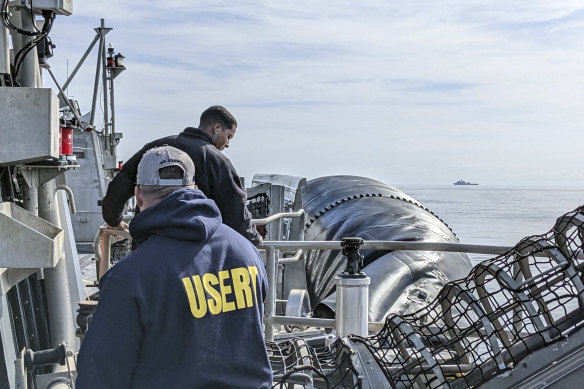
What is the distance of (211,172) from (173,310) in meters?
2.44

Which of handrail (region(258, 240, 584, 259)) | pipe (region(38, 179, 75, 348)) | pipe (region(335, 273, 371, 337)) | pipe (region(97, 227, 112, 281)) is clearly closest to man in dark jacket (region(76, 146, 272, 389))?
pipe (region(335, 273, 371, 337))

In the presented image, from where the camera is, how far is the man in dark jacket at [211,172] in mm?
4719

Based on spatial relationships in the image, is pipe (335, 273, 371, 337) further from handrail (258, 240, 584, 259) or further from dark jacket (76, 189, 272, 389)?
dark jacket (76, 189, 272, 389)

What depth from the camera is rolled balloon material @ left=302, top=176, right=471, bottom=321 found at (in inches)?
277

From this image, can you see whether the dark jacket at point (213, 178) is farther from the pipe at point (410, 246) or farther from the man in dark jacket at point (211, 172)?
the pipe at point (410, 246)

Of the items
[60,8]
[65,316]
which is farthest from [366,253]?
[60,8]

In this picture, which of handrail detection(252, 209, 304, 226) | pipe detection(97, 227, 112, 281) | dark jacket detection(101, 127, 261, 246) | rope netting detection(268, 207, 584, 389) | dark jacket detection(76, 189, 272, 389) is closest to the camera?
dark jacket detection(76, 189, 272, 389)

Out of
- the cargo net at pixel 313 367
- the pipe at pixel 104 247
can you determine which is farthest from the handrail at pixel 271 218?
the cargo net at pixel 313 367

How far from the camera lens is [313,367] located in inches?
133

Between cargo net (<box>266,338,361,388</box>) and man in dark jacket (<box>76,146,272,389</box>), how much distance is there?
0.94 metres

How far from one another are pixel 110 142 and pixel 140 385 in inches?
836

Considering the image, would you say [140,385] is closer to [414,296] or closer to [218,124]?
[218,124]

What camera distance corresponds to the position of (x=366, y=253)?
8.62 m

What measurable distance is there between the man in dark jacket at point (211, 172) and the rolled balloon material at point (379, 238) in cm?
221
